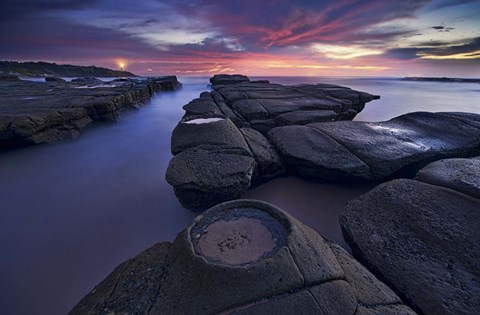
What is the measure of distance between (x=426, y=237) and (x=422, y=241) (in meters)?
0.06

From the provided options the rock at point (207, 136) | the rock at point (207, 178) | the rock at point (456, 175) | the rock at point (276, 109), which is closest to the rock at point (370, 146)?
the rock at point (456, 175)

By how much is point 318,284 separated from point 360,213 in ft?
4.29

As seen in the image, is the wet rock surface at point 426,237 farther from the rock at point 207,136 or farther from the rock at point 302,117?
the rock at point 302,117

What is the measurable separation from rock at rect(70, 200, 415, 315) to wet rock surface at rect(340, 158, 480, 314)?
0.33m

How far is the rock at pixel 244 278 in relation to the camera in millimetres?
1473

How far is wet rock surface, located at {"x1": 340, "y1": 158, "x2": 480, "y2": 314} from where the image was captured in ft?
6.02

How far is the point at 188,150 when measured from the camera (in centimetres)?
384

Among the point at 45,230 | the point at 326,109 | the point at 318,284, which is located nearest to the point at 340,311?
the point at 318,284

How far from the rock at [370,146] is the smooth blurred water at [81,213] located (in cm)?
40

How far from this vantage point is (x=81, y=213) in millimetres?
3594

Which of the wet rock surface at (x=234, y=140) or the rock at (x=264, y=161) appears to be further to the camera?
the rock at (x=264, y=161)

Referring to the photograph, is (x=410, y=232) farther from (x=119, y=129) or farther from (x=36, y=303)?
(x=119, y=129)

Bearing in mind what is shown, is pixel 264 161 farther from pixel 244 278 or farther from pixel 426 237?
pixel 244 278

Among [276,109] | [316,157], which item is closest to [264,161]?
Answer: [316,157]
